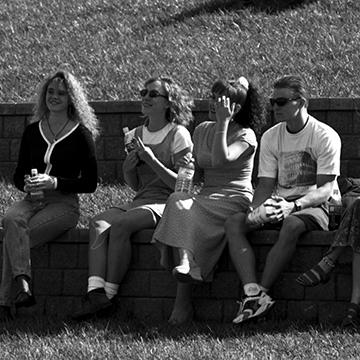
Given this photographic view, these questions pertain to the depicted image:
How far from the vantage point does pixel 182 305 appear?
7.73 metres

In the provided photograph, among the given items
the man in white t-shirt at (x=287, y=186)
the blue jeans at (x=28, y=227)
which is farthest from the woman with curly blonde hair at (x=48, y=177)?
the man in white t-shirt at (x=287, y=186)

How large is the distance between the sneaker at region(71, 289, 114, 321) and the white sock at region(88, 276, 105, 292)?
3 centimetres

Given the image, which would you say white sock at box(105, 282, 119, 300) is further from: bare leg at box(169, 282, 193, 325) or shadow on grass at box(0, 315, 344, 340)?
bare leg at box(169, 282, 193, 325)

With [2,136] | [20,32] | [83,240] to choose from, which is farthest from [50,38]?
[83,240]

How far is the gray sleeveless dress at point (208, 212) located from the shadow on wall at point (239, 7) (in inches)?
209

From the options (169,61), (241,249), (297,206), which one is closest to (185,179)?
(241,249)

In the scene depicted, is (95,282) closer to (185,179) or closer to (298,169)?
(185,179)

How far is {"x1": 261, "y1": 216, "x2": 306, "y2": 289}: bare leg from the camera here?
7484 millimetres

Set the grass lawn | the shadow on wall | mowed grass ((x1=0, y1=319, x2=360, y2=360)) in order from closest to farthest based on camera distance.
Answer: mowed grass ((x1=0, y1=319, x2=360, y2=360)) < the grass lawn < the shadow on wall

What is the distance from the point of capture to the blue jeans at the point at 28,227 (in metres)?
7.95

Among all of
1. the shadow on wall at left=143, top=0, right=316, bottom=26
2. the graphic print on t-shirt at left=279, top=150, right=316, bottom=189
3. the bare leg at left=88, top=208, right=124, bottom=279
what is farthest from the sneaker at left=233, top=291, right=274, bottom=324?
the shadow on wall at left=143, top=0, right=316, bottom=26

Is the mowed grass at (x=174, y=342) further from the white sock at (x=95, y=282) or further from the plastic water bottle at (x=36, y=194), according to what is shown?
the plastic water bottle at (x=36, y=194)

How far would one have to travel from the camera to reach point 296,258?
769 cm

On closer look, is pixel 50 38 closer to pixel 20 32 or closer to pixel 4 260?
pixel 20 32
